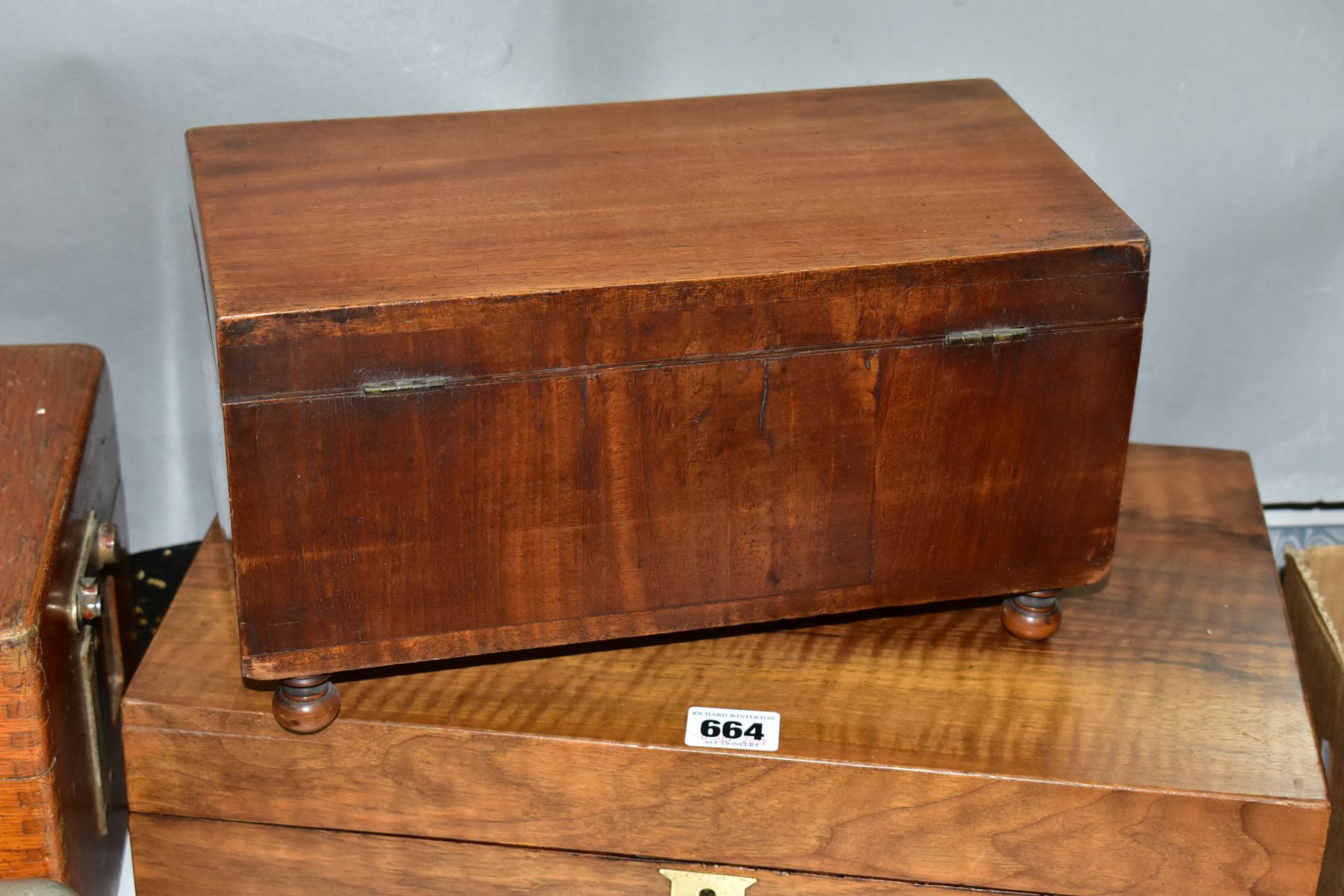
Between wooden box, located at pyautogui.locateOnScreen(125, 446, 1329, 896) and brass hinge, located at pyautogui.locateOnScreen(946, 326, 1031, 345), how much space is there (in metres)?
0.35

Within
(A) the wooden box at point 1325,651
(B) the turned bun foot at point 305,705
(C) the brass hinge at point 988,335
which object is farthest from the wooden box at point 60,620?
(A) the wooden box at point 1325,651

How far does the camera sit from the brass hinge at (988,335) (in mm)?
1281

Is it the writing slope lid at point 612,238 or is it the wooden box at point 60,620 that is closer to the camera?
the writing slope lid at point 612,238

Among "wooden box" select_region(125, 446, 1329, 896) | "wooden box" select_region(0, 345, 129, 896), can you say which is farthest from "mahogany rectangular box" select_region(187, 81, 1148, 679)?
"wooden box" select_region(0, 345, 129, 896)

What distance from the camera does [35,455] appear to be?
1.52m

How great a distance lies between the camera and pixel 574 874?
1.45 metres

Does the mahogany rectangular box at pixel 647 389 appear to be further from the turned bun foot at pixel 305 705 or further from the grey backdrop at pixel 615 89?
the grey backdrop at pixel 615 89

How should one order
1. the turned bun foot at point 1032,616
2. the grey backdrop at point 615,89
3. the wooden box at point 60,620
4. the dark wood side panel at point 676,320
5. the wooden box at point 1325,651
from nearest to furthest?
the dark wood side panel at point 676,320, the wooden box at point 60,620, the turned bun foot at point 1032,616, the wooden box at point 1325,651, the grey backdrop at point 615,89

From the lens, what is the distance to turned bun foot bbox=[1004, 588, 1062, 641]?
149 cm

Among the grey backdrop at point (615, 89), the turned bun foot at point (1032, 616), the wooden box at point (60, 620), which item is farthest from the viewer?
the grey backdrop at point (615, 89)

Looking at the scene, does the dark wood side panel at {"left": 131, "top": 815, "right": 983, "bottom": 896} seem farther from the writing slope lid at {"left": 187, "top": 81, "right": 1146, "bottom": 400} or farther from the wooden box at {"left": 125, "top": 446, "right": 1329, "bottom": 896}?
the writing slope lid at {"left": 187, "top": 81, "right": 1146, "bottom": 400}

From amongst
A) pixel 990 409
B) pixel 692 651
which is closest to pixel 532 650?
pixel 692 651

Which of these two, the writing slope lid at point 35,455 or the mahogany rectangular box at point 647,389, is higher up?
the mahogany rectangular box at point 647,389

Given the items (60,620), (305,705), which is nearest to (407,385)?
(305,705)
